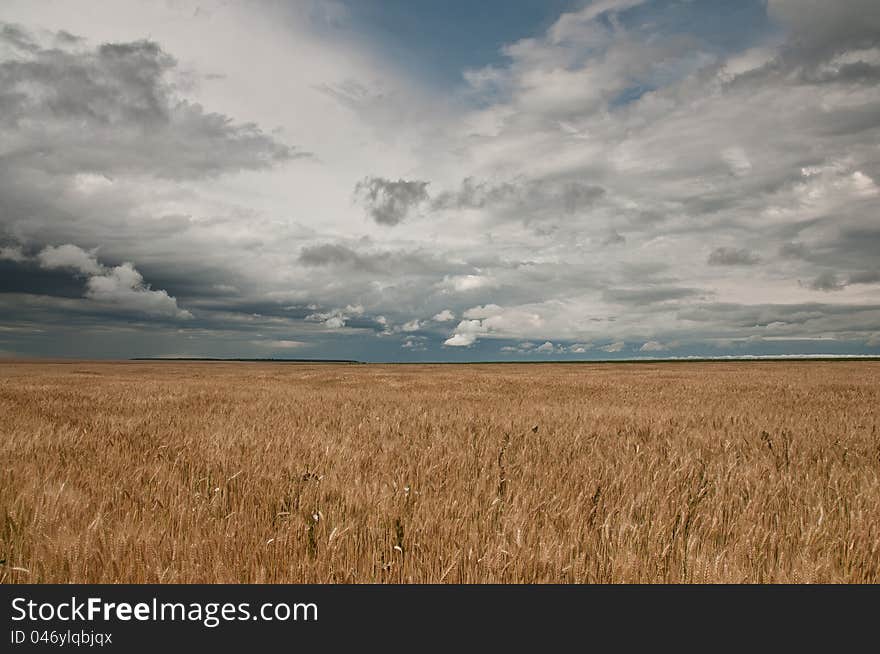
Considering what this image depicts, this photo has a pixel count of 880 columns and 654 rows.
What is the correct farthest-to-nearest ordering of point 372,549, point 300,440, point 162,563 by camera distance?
point 300,440
point 372,549
point 162,563

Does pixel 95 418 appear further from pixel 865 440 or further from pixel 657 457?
pixel 865 440

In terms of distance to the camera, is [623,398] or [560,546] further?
[623,398]

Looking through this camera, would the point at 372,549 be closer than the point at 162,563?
No

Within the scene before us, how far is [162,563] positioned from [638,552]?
3.06 meters

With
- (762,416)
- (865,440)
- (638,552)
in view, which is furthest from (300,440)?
(762,416)

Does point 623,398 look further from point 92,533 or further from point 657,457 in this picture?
point 92,533

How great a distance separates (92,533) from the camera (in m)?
3.36

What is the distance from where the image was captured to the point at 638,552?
130 inches
